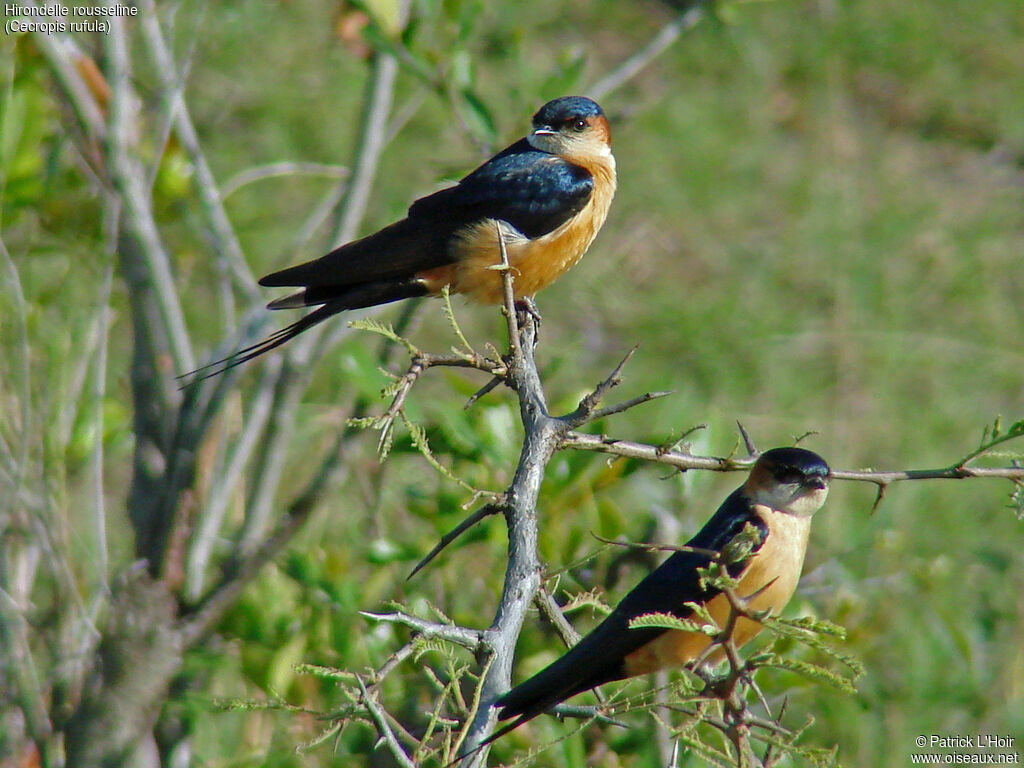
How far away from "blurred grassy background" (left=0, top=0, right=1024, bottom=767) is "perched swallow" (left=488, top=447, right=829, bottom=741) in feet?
0.66

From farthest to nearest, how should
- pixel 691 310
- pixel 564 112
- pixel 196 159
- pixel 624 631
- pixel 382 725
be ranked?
pixel 691 310
pixel 564 112
pixel 196 159
pixel 624 631
pixel 382 725

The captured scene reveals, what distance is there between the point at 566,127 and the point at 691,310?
343 centimetres

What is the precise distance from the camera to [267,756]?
3.13m

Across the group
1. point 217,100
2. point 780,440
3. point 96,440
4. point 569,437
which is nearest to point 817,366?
point 780,440

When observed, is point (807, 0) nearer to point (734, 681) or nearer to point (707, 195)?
point (707, 195)

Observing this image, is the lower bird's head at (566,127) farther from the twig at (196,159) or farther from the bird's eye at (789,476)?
the bird's eye at (789,476)

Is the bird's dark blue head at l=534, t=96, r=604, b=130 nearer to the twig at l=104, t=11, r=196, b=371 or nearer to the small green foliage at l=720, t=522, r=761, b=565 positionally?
the twig at l=104, t=11, r=196, b=371

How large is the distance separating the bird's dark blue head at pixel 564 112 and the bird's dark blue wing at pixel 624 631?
153cm

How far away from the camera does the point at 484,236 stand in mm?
3512

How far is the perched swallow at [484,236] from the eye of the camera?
10.9ft

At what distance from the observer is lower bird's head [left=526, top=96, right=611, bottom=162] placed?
3.99 m

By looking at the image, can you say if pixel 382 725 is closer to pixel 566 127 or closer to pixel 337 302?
pixel 337 302

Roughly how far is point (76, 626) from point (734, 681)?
2680mm

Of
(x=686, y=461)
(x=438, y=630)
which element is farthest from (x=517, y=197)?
(x=438, y=630)
